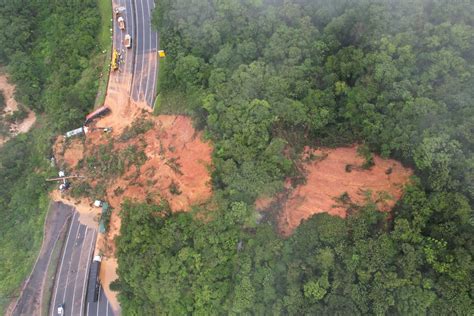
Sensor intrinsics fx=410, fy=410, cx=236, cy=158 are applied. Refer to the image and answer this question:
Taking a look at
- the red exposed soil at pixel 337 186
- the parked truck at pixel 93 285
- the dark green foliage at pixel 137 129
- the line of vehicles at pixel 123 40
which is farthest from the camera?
the line of vehicles at pixel 123 40

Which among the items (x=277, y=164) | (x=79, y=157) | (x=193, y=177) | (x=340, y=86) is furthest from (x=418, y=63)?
(x=79, y=157)

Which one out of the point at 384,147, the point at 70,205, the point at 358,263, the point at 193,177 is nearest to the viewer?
the point at 358,263

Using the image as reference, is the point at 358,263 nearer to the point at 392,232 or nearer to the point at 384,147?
the point at 392,232

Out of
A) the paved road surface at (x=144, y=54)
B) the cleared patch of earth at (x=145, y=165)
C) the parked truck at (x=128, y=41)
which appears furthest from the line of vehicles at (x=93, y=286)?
the parked truck at (x=128, y=41)

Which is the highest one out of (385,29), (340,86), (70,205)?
(385,29)

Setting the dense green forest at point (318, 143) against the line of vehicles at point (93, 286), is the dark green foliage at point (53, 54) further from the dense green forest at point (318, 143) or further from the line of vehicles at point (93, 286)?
the line of vehicles at point (93, 286)

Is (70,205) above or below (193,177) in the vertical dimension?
below
